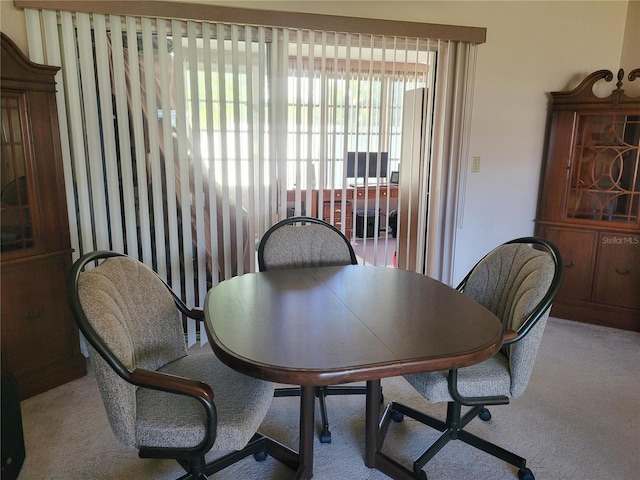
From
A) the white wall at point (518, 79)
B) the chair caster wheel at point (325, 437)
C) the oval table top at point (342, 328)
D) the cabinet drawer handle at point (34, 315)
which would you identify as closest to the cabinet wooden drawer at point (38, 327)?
the cabinet drawer handle at point (34, 315)

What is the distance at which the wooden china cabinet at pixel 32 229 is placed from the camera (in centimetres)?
213

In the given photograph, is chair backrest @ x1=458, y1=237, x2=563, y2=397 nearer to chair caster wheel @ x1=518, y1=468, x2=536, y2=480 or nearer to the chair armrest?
chair caster wheel @ x1=518, y1=468, x2=536, y2=480

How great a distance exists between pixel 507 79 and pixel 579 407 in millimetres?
2248

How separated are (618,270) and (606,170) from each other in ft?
2.39

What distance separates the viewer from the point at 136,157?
2.62 meters

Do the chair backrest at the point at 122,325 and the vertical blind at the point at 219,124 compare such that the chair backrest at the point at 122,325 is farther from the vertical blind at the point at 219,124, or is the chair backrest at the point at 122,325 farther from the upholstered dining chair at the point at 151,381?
the vertical blind at the point at 219,124

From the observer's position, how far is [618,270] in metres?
3.16

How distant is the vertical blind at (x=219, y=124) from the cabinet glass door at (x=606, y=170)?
0.87m

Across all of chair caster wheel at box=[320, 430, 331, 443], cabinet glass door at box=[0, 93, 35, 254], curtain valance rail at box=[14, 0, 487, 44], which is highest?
curtain valance rail at box=[14, 0, 487, 44]

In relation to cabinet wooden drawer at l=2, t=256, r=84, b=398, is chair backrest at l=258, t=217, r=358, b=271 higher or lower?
higher

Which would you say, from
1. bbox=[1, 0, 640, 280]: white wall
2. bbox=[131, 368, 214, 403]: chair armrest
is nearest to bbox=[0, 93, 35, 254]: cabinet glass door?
bbox=[131, 368, 214, 403]: chair armrest

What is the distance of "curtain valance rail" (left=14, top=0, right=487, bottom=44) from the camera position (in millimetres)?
2381

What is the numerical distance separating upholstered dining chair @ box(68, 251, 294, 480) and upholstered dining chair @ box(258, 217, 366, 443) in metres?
0.65

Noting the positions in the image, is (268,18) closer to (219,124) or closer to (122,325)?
(219,124)
